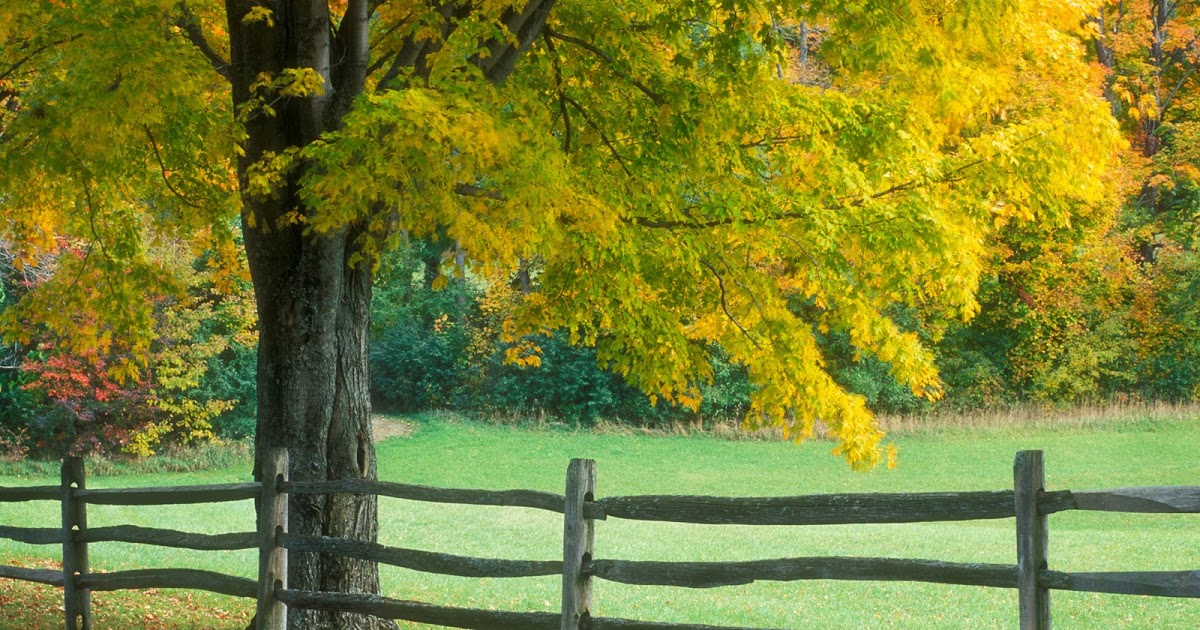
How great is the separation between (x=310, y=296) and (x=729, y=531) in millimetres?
14184

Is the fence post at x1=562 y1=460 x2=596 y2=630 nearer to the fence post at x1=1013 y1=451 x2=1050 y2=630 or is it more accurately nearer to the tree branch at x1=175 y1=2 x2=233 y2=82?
the fence post at x1=1013 y1=451 x2=1050 y2=630

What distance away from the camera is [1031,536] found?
5.96m

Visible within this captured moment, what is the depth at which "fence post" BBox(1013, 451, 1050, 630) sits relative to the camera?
234 inches

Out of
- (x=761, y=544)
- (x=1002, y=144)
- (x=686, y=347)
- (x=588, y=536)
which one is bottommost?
(x=761, y=544)

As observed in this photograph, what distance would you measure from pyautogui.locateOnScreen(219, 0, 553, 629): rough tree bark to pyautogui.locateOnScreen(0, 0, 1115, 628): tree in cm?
2

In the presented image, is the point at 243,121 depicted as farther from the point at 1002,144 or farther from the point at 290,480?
the point at 1002,144

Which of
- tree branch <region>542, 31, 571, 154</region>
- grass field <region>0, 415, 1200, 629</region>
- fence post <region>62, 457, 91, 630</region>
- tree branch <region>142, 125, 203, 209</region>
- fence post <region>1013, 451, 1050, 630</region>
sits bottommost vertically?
grass field <region>0, 415, 1200, 629</region>

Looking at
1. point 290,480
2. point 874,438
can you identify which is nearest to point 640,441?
point 874,438

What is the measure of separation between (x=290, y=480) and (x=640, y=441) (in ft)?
79.2

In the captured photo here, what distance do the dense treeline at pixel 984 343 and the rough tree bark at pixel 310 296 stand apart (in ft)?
61.2

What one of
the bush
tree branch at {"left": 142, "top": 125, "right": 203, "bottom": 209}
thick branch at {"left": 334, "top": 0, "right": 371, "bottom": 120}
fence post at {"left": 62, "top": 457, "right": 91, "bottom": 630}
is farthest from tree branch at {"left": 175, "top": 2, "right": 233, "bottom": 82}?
the bush

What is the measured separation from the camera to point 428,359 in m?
37.3

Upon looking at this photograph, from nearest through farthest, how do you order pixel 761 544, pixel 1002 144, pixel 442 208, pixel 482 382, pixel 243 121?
pixel 442 208 → pixel 243 121 → pixel 1002 144 → pixel 761 544 → pixel 482 382

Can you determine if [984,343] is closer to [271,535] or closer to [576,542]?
[271,535]
